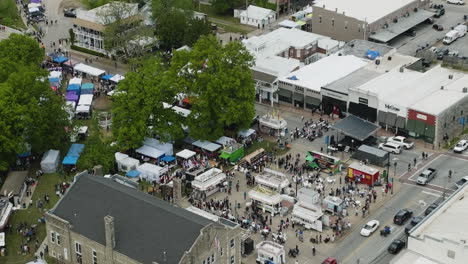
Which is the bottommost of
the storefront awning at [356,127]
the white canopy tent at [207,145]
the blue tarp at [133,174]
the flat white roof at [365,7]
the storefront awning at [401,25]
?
the blue tarp at [133,174]

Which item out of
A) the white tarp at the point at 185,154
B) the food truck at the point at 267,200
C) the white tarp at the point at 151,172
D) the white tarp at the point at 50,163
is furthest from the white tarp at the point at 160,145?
the food truck at the point at 267,200

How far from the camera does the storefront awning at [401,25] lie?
125438mm

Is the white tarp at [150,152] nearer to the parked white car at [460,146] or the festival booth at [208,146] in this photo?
the festival booth at [208,146]

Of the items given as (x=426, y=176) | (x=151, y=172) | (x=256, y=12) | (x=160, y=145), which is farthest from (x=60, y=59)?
(x=426, y=176)

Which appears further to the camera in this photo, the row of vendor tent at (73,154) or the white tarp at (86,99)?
the white tarp at (86,99)

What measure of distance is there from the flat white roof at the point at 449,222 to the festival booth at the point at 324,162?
1731 cm

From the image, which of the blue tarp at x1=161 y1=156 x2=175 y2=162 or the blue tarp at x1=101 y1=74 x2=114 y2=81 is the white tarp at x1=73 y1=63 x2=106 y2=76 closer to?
the blue tarp at x1=101 y1=74 x2=114 y2=81

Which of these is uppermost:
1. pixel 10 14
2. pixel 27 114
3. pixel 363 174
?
pixel 27 114

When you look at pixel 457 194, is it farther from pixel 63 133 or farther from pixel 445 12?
pixel 445 12

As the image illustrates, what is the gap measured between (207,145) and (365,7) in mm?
46348

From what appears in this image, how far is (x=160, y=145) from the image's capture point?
313ft

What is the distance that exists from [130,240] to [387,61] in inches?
2241

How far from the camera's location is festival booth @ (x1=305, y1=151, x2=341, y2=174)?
9156cm

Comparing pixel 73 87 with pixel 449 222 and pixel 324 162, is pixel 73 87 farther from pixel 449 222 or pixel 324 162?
pixel 449 222
